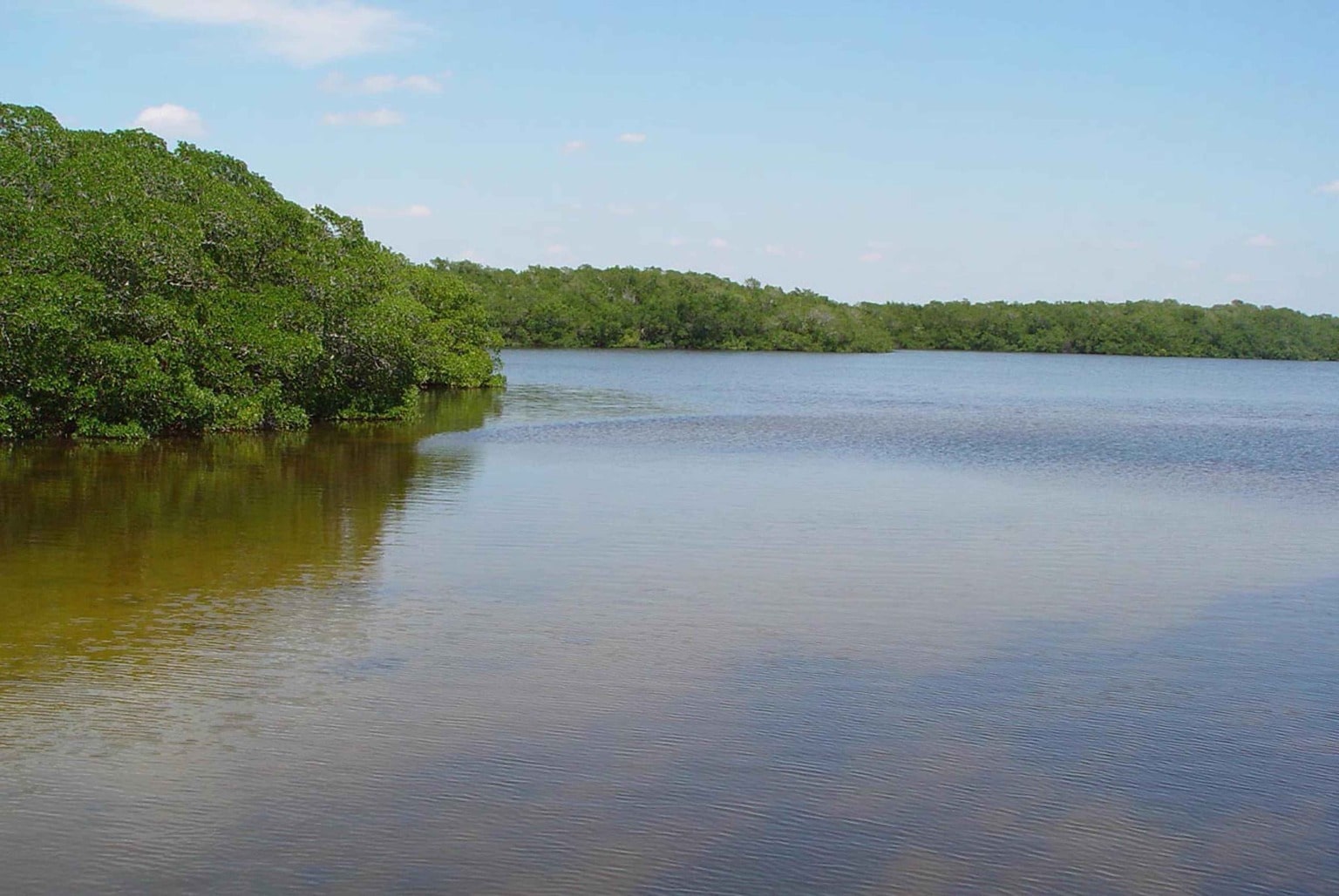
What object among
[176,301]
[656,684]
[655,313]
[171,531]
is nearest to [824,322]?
[655,313]

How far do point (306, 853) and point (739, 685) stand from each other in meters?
3.56

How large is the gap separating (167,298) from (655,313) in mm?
85943

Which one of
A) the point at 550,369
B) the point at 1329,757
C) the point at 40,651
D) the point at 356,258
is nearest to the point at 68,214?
the point at 356,258

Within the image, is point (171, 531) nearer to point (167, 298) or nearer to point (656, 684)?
point (656, 684)

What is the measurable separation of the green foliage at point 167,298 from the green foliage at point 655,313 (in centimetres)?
6912

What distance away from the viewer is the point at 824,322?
11281 centimetres

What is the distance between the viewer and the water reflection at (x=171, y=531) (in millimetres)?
10273

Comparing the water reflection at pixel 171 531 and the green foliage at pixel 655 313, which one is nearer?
the water reflection at pixel 171 531

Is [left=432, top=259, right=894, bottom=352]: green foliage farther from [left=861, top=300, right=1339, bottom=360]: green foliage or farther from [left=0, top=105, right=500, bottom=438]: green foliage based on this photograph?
[left=0, top=105, right=500, bottom=438]: green foliage

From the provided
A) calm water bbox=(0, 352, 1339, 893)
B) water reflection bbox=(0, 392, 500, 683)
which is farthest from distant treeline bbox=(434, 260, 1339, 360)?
calm water bbox=(0, 352, 1339, 893)

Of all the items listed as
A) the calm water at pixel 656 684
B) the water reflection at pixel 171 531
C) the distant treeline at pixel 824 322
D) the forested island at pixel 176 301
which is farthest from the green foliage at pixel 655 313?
the calm water at pixel 656 684

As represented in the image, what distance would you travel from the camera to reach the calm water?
6.32 m

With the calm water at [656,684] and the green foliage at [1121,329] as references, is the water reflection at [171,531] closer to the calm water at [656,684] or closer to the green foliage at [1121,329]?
the calm water at [656,684]

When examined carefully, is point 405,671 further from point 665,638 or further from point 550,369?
point 550,369
